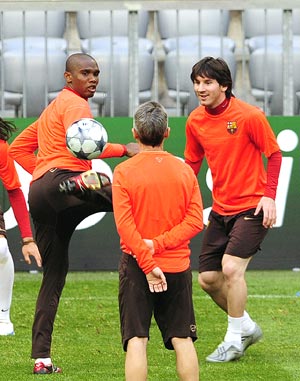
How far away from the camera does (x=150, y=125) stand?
6152mm

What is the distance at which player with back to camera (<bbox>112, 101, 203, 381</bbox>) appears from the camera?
612cm

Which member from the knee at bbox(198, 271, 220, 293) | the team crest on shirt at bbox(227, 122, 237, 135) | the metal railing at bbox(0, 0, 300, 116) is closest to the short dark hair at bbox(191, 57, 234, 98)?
the team crest on shirt at bbox(227, 122, 237, 135)

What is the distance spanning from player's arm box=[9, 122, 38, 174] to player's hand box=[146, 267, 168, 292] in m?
2.00

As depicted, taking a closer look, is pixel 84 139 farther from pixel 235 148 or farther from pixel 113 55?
pixel 113 55

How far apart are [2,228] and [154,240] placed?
2722mm

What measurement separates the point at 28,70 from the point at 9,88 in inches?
A: 10.8

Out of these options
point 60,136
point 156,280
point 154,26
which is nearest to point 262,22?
point 154,26

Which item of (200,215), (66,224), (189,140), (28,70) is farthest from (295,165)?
(200,215)

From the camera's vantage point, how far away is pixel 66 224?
7.39 metres

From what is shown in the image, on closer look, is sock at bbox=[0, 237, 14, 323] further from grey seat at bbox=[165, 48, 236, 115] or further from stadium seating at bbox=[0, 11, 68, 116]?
grey seat at bbox=[165, 48, 236, 115]

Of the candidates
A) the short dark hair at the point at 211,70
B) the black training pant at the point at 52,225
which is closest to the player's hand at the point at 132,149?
the black training pant at the point at 52,225

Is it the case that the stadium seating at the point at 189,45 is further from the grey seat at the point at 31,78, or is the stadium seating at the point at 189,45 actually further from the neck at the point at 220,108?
the neck at the point at 220,108

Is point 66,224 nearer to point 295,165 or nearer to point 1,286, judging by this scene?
point 1,286

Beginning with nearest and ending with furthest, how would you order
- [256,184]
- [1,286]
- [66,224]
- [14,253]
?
[66,224], [256,184], [1,286], [14,253]
